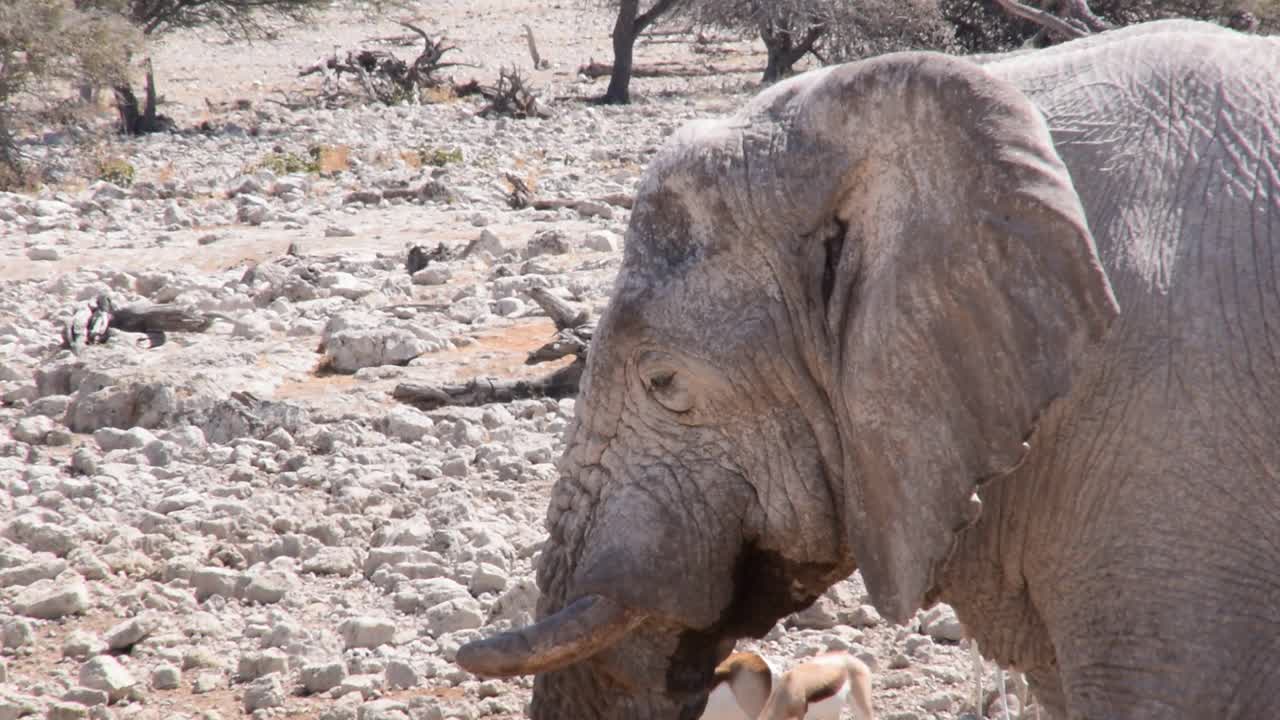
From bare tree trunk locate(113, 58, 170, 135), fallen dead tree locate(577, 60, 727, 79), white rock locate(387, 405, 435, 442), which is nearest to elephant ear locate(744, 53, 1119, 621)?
white rock locate(387, 405, 435, 442)

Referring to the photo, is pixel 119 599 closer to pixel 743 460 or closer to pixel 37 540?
pixel 37 540

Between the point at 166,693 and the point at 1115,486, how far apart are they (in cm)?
384

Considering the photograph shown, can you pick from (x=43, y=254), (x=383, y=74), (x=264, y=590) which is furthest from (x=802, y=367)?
(x=383, y=74)

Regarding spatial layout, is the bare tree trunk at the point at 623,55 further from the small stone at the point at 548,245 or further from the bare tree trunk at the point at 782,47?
the small stone at the point at 548,245

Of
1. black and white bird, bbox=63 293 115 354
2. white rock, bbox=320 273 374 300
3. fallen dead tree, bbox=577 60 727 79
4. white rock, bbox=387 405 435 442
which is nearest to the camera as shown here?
white rock, bbox=387 405 435 442

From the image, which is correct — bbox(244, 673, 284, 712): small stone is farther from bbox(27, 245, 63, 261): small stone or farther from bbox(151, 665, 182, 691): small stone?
bbox(27, 245, 63, 261): small stone

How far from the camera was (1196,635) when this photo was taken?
8.65 feet

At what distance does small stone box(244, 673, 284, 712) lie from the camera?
5621mm

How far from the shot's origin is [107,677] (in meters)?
5.67

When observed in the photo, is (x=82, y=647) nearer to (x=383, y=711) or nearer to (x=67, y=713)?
(x=67, y=713)

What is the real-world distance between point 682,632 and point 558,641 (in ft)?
0.83

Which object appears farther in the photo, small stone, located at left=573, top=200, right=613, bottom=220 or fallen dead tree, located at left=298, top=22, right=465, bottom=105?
fallen dead tree, located at left=298, top=22, right=465, bottom=105

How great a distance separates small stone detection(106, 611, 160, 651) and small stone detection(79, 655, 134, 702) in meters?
0.22

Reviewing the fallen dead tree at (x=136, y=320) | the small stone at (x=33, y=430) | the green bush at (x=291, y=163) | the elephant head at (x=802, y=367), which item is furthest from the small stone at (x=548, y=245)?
the elephant head at (x=802, y=367)
